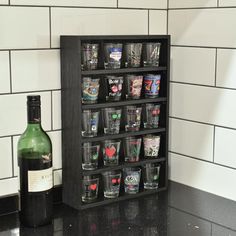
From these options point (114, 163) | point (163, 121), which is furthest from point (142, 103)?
point (114, 163)

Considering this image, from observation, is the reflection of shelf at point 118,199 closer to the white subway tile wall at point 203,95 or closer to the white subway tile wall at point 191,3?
the white subway tile wall at point 203,95

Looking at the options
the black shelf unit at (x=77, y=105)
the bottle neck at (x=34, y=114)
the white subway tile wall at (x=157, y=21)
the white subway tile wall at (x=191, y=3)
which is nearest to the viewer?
the bottle neck at (x=34, y=114)

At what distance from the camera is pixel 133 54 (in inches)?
57.4

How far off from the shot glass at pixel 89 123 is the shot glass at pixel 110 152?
56 mm

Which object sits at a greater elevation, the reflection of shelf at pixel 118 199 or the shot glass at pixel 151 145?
the shot glass at pixel 151 145

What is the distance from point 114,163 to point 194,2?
523 millimetres

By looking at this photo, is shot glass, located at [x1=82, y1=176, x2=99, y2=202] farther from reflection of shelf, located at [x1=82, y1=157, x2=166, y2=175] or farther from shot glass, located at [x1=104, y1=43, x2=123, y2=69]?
→ shot glass, located at [x1=104, y1=43, x2=123, y2=69]

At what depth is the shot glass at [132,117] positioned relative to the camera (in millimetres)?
1467

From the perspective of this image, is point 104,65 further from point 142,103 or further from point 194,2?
point 194,2

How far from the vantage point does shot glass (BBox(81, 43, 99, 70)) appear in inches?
53.6

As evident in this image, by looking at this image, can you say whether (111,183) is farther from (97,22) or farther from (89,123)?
(97,22)

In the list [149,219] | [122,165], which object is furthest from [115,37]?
[149,219]

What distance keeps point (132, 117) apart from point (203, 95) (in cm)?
22

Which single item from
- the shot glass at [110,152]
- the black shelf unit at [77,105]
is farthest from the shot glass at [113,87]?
the shot glass at [110,152]
